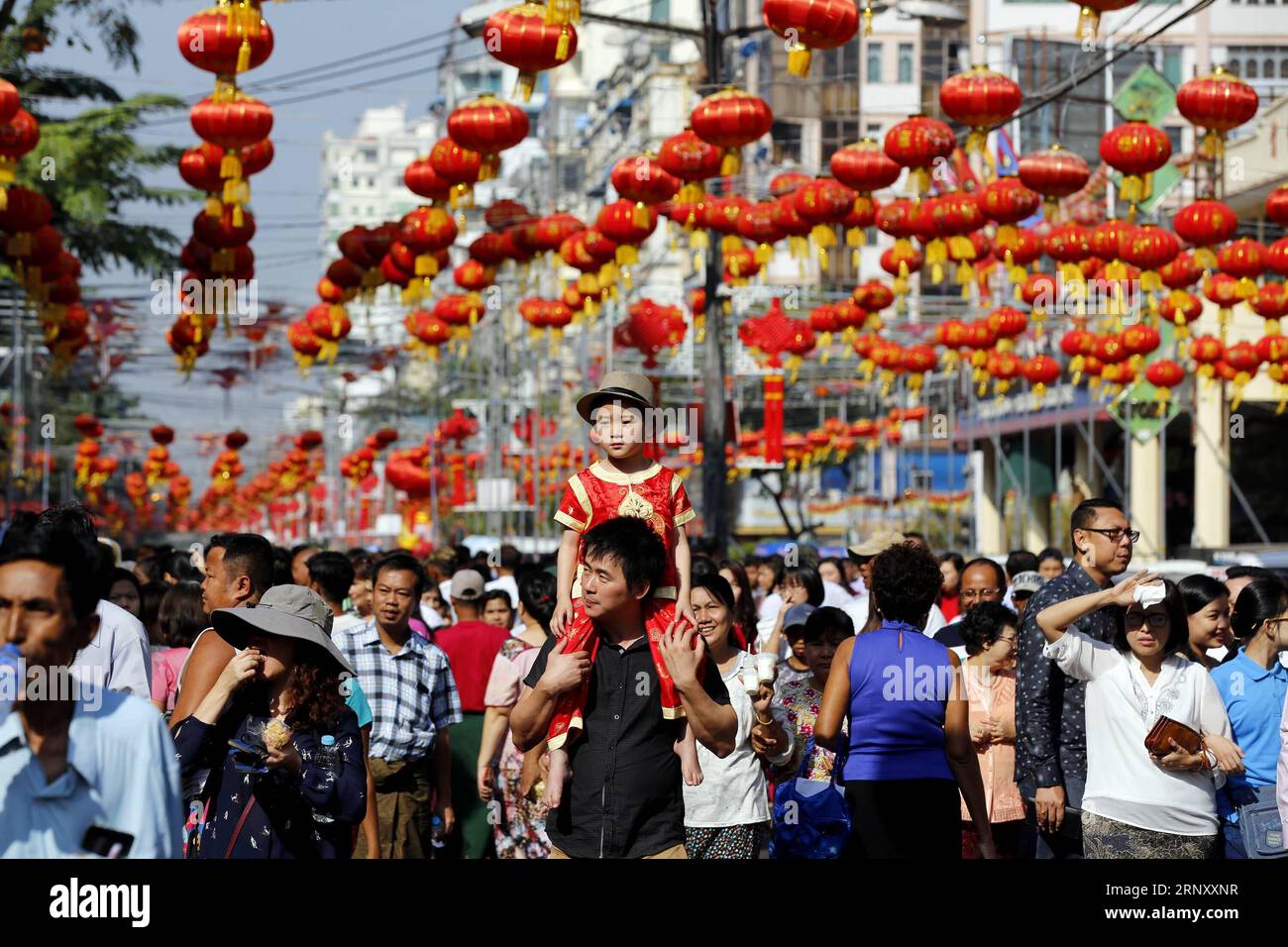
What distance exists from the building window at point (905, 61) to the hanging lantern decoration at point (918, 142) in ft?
149

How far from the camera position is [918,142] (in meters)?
13.0

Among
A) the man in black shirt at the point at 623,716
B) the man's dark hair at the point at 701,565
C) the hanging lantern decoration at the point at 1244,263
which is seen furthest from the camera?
the hanging lantern decoration at the point at 1244,263

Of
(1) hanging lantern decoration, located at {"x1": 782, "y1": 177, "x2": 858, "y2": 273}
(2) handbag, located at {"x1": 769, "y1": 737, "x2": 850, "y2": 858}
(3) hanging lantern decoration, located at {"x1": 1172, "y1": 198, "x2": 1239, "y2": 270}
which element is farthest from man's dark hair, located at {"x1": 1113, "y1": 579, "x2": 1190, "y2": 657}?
(3) hanging lantern decoration, located at {"x1": 1172, "y1": 198, "x2": 1239, "y2": 270}

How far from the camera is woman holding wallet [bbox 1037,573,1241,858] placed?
6246 mm

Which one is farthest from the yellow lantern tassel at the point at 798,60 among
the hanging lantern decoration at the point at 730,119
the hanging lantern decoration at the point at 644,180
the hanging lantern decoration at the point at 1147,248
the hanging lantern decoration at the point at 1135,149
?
the hanging lantern decoration at the point at 1147,248

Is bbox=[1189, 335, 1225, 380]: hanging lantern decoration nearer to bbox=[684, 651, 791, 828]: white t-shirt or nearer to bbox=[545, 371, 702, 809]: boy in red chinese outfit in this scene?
bbox=[545, 371, 702, 809]: boy in red chinese outfit

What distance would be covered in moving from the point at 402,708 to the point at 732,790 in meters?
2.09

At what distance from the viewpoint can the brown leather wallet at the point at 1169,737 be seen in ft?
20.2

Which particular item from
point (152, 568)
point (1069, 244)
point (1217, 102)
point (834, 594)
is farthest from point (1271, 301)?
point (152, 568)

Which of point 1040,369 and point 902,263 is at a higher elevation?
point 902,263

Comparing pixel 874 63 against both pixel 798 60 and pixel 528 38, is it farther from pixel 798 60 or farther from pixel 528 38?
pixel 798 60

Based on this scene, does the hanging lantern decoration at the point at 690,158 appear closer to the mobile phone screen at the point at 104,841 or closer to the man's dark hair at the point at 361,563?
the man's dark hair at the point at 361,563

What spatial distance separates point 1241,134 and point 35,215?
26.4 m

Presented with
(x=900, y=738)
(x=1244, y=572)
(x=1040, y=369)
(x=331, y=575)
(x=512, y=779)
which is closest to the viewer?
(x=900, y=738)
